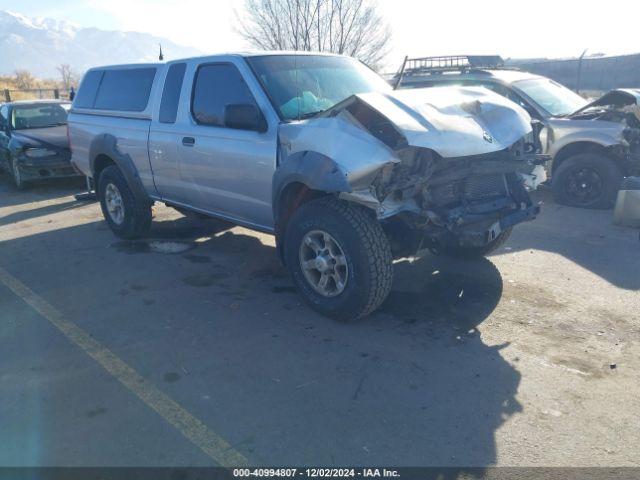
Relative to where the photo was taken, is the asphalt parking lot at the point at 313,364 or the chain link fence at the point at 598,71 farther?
the chain link fence at the point at 598,71

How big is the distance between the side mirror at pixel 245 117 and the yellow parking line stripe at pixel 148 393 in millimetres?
2049

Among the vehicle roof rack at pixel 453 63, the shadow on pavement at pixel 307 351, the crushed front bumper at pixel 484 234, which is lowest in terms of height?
the shadow on pavement at pixel 307 351

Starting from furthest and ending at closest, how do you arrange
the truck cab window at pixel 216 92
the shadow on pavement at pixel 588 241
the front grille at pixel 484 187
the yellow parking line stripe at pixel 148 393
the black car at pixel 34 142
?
the black car at pixel 34 142, the shadow on pavement at pixel 588 241, the truck cab window at pixel 216 92, the front grille at pixel 484 187, the yellow parking line stripe at pixel 148 393

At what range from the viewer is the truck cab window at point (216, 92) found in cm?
497

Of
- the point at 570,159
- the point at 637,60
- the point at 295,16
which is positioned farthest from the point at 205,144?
the point at 637,60

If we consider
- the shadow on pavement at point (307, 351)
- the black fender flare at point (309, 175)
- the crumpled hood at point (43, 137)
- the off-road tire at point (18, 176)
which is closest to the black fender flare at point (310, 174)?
the black fender flare at point (309, 175)

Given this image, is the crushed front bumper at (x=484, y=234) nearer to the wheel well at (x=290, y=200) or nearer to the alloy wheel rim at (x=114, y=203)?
the wheel well at (x=290, y=200)

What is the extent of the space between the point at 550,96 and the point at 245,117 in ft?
19.6

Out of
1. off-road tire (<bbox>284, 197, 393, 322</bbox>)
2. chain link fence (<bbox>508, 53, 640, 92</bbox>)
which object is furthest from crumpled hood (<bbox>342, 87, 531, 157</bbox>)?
chain link fence (<bbox>508, 53, 640, 92</bbox>)

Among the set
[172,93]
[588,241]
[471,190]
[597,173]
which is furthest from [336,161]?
[597,173]

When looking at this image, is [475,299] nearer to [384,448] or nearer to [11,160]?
[384,448]

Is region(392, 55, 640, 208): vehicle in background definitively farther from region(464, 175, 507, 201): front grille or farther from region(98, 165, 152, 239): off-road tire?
region(98, 165, 152, 239): off-road tire

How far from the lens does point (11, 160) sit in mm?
10336

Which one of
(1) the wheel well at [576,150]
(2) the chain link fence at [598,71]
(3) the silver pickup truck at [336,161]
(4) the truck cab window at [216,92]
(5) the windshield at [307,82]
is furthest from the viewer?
(2) the chain link fence at [598,71]
